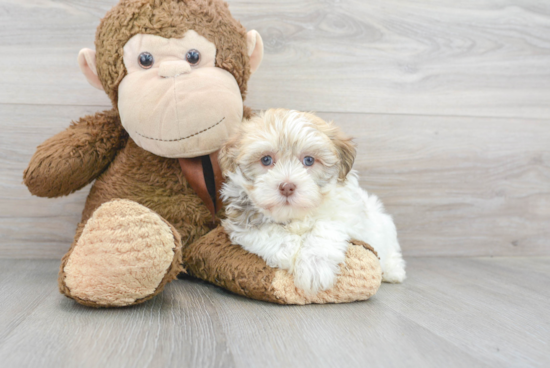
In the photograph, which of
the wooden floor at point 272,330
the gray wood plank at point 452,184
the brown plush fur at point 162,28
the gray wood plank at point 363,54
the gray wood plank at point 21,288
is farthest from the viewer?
the gray wood plank at point 452,184

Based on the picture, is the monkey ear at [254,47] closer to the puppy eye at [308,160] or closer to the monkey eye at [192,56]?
the monkey eye at [192,56]

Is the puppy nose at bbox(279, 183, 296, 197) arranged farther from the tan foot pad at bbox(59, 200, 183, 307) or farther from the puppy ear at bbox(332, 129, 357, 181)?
the tan foot pad at bbox(59, 200, 183, 307)

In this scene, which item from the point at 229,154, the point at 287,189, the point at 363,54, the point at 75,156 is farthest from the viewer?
the point at 363,54

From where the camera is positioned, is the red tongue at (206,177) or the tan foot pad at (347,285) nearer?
the tan foot pad at (347,285)

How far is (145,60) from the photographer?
4.04 ft

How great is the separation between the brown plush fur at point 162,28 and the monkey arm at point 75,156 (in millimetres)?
130

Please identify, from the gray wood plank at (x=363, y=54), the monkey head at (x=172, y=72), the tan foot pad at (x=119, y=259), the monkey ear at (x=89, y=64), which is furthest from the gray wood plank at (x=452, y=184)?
the tan foot pad at (x=119, y=259)

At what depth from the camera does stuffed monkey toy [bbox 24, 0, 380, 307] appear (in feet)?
3.38

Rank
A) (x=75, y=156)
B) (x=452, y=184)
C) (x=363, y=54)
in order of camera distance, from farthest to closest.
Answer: (x=452, y=184) → (x=363, y=54) → (x=75, y=156)

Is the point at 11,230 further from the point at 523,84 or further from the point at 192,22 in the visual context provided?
the point at 523,84

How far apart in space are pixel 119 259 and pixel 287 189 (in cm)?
40

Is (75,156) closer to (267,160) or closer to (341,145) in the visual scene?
(267,160)

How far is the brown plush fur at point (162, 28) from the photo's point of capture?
48.3 inches

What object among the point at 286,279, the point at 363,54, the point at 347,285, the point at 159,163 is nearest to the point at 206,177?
the point at 159,163
